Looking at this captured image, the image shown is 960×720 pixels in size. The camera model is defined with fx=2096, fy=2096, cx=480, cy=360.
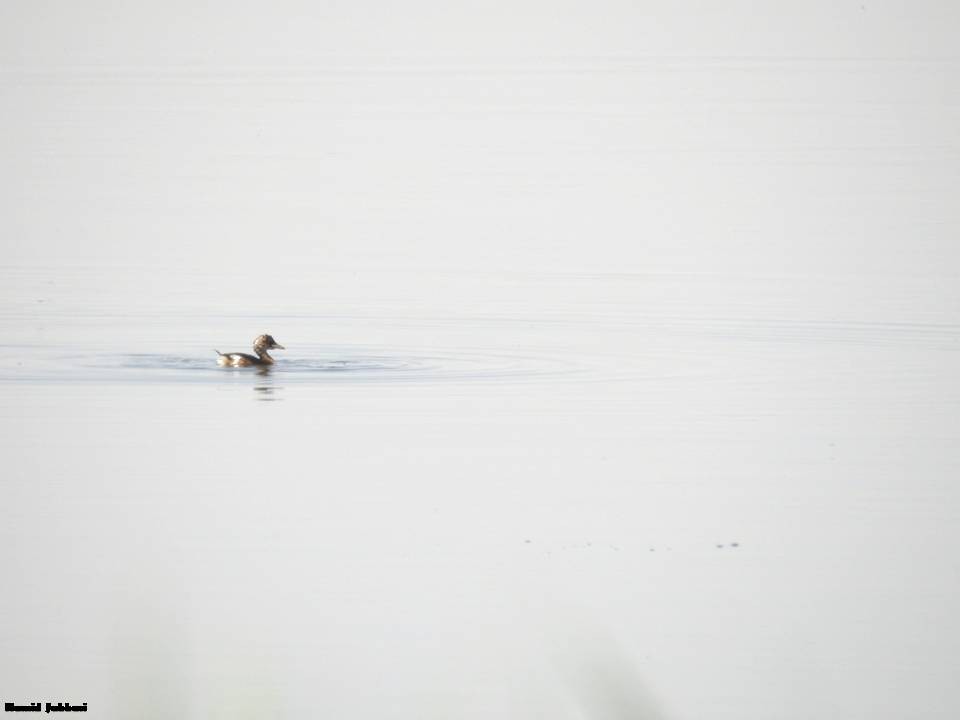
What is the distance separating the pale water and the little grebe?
0.11 metres

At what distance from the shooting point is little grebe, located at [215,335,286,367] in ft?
39.9

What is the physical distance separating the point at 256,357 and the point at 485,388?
150cm

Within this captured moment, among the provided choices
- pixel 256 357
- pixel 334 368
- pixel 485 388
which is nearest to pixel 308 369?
pixel 334 368

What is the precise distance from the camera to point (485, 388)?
461 inches

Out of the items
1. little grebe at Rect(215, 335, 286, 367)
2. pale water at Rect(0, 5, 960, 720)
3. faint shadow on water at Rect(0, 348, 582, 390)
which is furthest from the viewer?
little grebe at Rect(215, 335, 286, 367)

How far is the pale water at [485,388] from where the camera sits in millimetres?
7367

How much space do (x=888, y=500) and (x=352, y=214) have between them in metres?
8.94

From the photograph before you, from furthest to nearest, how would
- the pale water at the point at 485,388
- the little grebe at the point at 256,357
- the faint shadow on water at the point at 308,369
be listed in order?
the little grebe at the point at 256,357
the faint shadow on water at the point at 308,369
the pale water at the point at 485,388

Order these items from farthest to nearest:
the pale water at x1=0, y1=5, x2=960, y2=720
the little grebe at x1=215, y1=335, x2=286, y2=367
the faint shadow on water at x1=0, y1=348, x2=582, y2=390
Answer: the little grebe at x1=215, y1=335, x2=286, y2=367, the faint shadow on water at x1=0, y1=348, x2=582, y2=390, the pale water at x1=0, y1=5, x2=960, y2=720

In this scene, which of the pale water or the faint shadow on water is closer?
the pale water

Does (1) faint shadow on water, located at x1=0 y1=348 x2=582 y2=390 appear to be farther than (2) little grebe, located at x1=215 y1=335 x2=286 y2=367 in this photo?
No

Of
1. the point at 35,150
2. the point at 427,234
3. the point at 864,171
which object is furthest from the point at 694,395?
the point at 35,150

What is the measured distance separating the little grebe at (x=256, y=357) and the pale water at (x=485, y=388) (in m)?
0.11

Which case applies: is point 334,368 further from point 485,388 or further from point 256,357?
point 485,388
